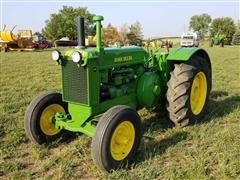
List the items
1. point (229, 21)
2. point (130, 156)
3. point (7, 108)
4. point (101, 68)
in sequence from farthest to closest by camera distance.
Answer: point (229, 21), point (7, 108), point (101, 68), point (130, 156)

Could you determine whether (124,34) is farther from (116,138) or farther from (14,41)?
(14,41)

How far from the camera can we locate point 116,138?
3.91m

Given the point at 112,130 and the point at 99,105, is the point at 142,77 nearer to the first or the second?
the point at 99,105

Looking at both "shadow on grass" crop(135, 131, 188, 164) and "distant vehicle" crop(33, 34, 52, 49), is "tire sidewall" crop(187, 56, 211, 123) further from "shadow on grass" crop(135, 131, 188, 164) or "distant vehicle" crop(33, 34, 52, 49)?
"distant vehicle" crop(33, 34, 52, 49)

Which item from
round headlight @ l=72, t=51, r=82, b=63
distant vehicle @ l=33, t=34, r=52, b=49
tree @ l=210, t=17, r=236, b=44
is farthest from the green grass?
tree @ l=210, t=17, r=236, b=44

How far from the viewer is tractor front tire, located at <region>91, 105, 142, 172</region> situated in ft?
12.0

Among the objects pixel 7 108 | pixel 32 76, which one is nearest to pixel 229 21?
pixel 32 76

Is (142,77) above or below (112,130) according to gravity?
above

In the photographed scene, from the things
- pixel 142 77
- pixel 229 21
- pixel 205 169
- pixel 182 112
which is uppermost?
pixel 229 21

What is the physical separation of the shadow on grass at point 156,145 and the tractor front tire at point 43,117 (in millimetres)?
1330

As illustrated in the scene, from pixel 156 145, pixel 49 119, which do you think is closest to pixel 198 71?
pixel 156 145

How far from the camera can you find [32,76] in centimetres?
1148

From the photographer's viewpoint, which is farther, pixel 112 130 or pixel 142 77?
pixel 142 77

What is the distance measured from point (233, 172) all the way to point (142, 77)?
210cm
